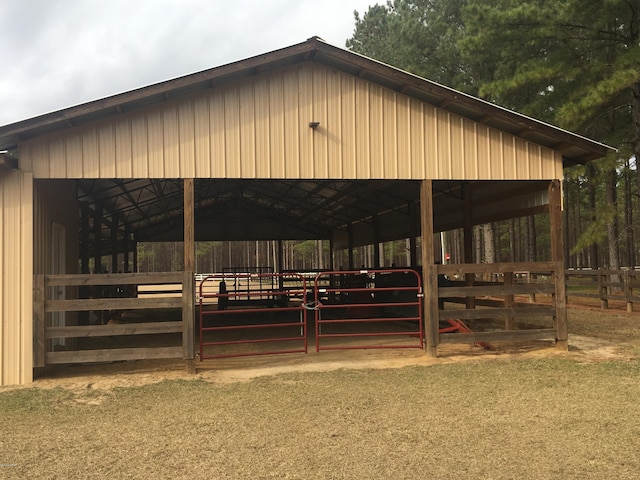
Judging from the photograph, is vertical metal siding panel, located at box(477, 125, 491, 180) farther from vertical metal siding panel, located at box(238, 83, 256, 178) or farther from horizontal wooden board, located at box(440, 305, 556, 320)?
vertical metal siding panel, located at box(238, 83, 256, 178)

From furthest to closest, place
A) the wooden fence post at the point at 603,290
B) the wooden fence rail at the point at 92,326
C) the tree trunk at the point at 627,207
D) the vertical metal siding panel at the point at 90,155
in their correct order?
the tree trunk at the point at 627,207, the wooden fence post at the point at 603,290, the vertical metal siding panel at the point at 90,155, the wooden fence rail at the point at 92,326

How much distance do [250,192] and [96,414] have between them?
39.0 feet

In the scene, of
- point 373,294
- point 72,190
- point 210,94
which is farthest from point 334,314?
point 210,94

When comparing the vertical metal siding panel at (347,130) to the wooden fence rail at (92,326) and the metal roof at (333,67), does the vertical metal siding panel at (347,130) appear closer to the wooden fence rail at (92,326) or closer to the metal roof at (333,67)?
the metal roof at (333,67)

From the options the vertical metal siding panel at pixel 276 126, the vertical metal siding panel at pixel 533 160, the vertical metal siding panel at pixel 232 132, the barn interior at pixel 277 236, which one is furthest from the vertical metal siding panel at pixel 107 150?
the vertical metal siding panel at pixel 533 160

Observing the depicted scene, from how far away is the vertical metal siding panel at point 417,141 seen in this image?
820 cm

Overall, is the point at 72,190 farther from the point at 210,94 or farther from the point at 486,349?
the point at 486,349

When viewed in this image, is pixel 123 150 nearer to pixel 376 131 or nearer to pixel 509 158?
pixel 376 131

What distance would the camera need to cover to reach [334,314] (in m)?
15.3

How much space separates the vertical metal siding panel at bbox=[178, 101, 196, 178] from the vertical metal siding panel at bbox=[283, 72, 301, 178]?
1321 mm

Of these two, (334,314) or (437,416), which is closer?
(437,416)

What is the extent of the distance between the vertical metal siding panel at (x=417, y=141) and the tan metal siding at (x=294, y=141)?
15 mm

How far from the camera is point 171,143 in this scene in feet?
24.4

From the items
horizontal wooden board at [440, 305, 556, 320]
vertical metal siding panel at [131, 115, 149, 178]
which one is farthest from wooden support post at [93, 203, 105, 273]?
horizontal wooden board at [440, 305, 556, 320]
